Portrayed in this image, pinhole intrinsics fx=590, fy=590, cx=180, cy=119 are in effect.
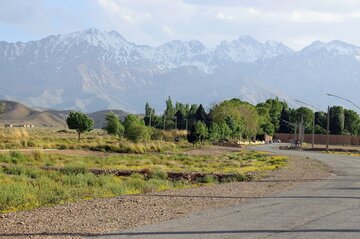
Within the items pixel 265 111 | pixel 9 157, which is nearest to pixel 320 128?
pixel 265 111

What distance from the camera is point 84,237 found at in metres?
12.1

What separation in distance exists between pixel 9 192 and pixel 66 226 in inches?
235

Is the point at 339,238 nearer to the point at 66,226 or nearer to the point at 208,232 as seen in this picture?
the point at 208,232

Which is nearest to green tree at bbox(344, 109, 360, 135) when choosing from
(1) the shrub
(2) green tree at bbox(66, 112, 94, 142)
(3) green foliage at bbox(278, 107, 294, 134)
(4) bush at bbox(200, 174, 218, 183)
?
(3) green foliage at bbox(278, 107, 294, 134)

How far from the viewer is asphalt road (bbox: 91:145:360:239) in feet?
40.9

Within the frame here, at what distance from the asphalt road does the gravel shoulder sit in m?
0.73

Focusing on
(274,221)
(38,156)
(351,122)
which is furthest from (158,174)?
(351,122)

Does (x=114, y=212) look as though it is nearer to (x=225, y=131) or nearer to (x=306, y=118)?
(x=225, y=131)

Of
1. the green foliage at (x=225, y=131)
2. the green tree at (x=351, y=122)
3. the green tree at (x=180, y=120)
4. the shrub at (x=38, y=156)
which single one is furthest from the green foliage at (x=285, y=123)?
the shrub at (x=38, y=156)

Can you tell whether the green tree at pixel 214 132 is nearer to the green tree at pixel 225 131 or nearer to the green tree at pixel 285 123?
the green tree at pixel 225 131

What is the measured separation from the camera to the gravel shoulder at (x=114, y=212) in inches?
509

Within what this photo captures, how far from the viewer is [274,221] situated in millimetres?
14297

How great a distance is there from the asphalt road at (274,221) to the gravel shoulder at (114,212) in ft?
2.40

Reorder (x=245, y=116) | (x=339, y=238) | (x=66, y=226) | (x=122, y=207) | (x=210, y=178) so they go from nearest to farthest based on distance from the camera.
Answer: (x=339, y=238) → (x=66, y=226) → (x=122, y=207) → (x=210, y=178) → (x=245, y=116)
